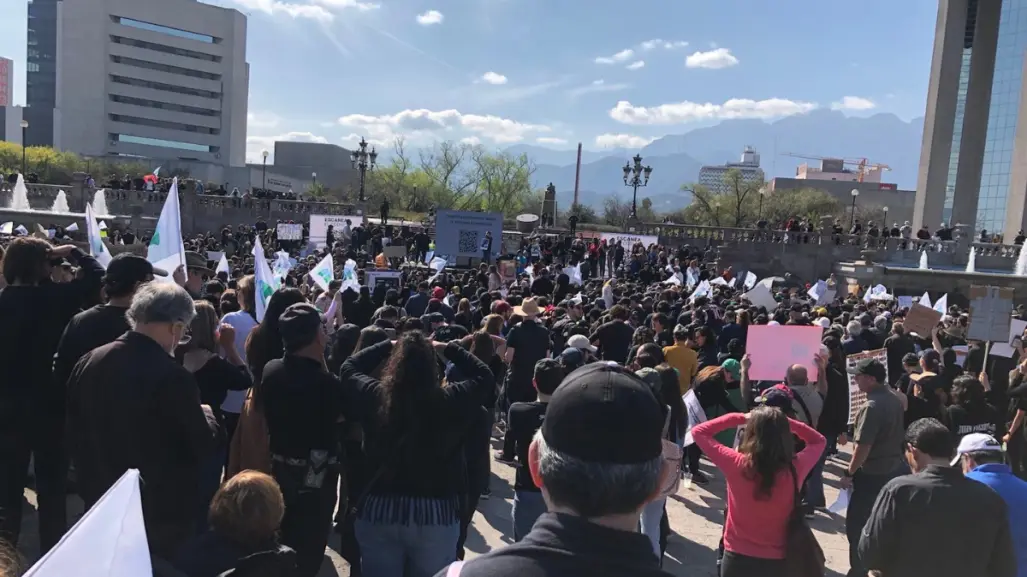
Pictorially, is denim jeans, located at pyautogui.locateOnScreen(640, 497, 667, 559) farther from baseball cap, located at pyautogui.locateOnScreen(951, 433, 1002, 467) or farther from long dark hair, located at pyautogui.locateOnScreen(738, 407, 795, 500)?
baseball cap, located at pyautogui.locateOnScreen(951, 433, 1002, 467)

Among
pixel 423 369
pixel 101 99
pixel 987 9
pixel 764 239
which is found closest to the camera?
pixel 423 369

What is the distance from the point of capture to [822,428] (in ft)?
22.7

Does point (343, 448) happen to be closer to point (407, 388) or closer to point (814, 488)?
point (407, 388)

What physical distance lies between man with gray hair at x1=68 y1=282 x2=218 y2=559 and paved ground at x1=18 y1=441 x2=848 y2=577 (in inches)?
73.1

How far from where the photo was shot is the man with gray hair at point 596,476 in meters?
1.58

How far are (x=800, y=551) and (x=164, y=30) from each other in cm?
11803

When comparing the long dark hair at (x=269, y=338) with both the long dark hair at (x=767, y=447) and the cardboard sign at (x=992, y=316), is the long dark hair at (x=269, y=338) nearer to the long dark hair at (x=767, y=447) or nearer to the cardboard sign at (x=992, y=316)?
the long dark hair at (x=767, y=447)

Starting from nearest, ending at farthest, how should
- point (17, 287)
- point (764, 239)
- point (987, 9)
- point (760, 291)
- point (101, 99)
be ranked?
1. point (17, 287)
2. point (760, 291)
3. point (764, 239)
4. point (987, 9)
5. point (101, 99)

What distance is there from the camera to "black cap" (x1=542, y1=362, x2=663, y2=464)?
1688 millimetres

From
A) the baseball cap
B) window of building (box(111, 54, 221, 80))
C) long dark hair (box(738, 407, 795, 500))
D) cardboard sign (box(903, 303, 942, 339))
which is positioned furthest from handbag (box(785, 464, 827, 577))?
window of building (box(111, 54, 221, 80))

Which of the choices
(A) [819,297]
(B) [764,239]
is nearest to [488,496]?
(A) [819,297]

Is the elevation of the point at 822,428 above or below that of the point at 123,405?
below

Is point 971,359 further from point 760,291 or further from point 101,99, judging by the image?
point 101,99

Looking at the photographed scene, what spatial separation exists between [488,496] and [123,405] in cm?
436
